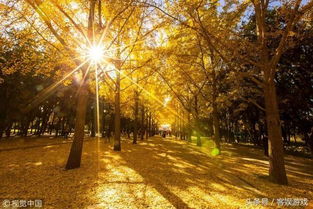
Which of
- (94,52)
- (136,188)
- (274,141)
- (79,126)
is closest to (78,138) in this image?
(79,126)

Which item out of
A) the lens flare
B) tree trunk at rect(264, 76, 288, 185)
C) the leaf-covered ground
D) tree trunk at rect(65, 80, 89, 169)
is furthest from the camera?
the lens flare

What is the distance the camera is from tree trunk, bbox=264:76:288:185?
22.7 ft

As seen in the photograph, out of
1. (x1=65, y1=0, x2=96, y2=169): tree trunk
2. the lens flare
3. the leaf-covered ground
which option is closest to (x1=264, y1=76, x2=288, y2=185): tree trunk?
the leaf-covered ground

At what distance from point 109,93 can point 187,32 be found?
49.2 ft

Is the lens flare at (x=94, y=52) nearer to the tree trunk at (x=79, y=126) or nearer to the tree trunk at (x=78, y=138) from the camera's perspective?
the tree trunk at (x=79, y=126)

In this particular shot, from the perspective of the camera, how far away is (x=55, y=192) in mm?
5363

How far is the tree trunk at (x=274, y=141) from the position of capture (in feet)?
22.7

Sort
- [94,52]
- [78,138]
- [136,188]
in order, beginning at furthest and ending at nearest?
A: [94,52] → [78,138] → [136,188]

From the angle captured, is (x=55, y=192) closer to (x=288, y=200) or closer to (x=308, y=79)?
(x=288, y=200)

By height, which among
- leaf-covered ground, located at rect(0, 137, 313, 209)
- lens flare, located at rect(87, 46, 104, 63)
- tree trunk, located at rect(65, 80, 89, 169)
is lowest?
leaf-covered ground, located at rect(0, 137, 313, 209)

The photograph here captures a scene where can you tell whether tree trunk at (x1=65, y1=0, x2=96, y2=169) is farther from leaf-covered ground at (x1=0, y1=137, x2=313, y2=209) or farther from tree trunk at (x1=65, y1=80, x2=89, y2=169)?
leaf-covered ground at (x1=0, y1=137, x2=313, y2=209)

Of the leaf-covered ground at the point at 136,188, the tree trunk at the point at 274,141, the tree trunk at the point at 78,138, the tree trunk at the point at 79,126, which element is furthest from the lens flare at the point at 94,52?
the tree trunk at the point at 274,141

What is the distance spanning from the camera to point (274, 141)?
7039 mm

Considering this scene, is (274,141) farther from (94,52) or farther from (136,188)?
(94,52)
